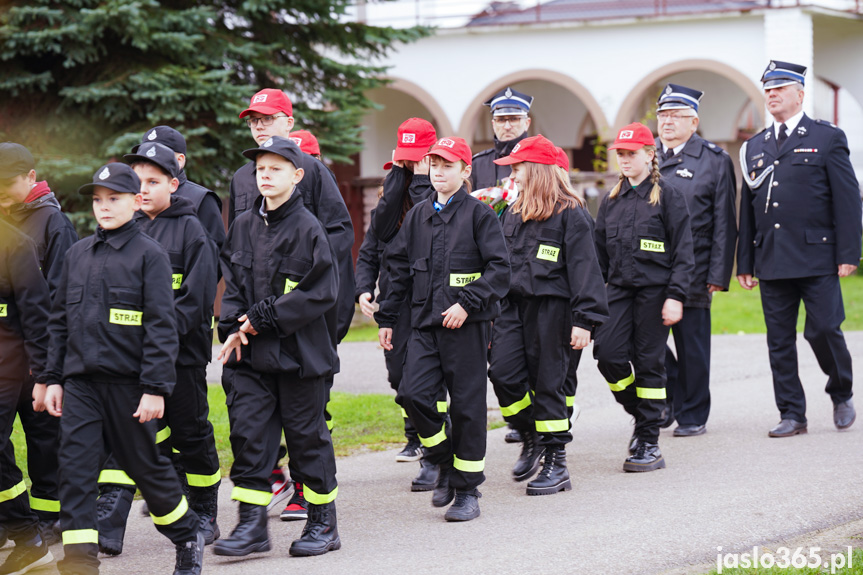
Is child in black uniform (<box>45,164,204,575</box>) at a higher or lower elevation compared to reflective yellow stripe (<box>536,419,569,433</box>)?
higher

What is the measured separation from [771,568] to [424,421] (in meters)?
2.00

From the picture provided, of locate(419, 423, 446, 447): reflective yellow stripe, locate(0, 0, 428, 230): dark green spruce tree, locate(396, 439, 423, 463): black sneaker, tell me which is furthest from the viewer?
locate(0, 0, 428, 230): dark green spruce tree

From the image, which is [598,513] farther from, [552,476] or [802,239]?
[802,239]

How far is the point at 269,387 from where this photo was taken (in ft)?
17.4

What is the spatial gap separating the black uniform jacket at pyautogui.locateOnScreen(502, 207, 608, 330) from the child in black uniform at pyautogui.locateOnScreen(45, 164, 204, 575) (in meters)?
2.49

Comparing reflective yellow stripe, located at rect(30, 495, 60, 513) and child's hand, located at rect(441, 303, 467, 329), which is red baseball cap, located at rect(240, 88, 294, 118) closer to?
child's hand, located at rect(441, 303, 467, 329)

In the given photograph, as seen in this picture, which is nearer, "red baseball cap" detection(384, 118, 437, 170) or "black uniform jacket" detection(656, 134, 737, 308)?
"red baseball cap" detection(384, 118, 437, 170)

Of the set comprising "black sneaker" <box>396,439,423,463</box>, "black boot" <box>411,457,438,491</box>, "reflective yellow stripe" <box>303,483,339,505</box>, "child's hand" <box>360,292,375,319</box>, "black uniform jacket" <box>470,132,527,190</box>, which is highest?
"black uniform jacket" <box>470,132,527,190</box>

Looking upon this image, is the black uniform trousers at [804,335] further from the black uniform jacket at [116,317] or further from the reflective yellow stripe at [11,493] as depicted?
the reflective yellow stripe at [11,493]

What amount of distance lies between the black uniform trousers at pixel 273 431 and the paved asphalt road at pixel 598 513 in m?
0.35

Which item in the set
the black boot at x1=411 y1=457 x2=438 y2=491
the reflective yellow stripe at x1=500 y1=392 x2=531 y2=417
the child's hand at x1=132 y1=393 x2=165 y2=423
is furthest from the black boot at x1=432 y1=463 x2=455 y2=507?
the child's hand at x1=132 y1=393 x2=165 y2=423

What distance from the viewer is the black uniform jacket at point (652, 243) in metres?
7.23

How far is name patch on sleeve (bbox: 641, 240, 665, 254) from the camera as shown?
7.28 m

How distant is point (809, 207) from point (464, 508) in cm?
368
